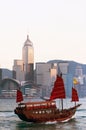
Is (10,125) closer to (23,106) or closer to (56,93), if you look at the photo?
(23,106)

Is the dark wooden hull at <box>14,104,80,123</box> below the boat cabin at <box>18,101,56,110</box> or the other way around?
below

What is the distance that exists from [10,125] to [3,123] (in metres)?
4.33

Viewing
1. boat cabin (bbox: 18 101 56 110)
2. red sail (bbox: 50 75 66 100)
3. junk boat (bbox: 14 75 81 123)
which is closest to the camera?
junk boat (bbox: 14 75 81 123)

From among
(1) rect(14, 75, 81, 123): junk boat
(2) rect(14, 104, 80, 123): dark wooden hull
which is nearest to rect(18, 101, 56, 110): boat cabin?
(1) rect(14, 75, 81, 123): junk boat

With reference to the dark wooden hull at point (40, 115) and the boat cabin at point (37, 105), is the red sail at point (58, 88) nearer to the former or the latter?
the boat cabin at point (37, 105)

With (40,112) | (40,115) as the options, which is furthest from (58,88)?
(40,115)

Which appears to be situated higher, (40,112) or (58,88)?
(58,88)

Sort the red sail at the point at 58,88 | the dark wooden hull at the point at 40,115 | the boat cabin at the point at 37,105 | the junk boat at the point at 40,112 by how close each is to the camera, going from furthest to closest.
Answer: the red sail at the point at 58,88
the boat cabin at the point at 37,105
the junk boat at the point at 40,112
the dark wooden hull at the point at 40,115

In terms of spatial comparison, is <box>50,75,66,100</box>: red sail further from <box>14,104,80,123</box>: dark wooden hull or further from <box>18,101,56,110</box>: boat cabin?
<box>14,104,80,123</box>: dark wooden hull

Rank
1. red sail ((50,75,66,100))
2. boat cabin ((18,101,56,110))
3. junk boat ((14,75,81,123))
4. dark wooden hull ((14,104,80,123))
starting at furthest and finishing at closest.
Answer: red sail ((50,75,66,100)), boat cabin ((18,101,56,110)), junk boat ((14,75,81,123)), dark wooden hull ((14,104,80,123))

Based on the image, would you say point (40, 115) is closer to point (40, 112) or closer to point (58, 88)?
point (40, 112)

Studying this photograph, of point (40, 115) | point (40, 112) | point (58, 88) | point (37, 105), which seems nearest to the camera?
point (40, 115)

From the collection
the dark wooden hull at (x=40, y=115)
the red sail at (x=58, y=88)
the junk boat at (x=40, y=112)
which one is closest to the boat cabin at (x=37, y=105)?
the junk boat at (x=40, y=112)

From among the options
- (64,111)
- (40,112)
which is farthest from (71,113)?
(40,112)
